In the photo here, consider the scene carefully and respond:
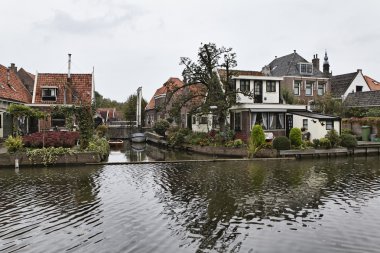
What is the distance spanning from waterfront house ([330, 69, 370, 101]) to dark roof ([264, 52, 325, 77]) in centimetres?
625

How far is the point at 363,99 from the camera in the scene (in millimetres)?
48750

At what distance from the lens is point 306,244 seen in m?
9.12

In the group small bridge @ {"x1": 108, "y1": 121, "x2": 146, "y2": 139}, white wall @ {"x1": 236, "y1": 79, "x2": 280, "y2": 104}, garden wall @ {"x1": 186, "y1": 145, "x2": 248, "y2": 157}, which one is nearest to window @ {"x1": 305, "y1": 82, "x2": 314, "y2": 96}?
white wall @ {"x1": 236, "y1": 79, "x2": 280, "y2": 104}

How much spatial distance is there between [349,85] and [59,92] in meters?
43.6

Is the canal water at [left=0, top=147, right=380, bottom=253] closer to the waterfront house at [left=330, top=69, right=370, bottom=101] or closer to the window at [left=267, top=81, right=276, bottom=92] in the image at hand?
the window at [left=267, top=81, right=276, bottom=92]

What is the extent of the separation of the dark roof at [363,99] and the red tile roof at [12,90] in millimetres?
42405

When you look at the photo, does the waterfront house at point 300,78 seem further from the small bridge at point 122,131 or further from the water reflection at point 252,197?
the water reflection at point 252,197

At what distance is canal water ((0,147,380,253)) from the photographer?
9164 mm

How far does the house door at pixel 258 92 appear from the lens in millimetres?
38375

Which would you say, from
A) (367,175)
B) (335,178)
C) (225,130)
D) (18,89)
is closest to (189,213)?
(335,178)

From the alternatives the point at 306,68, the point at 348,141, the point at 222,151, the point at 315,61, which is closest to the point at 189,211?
the point at 222,151

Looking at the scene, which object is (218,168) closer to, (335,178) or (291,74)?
(335,178)

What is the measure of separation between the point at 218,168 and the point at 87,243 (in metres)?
14.2

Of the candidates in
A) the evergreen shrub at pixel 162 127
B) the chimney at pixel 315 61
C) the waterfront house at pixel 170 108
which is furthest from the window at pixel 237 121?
the chimney at pixel 315 61
